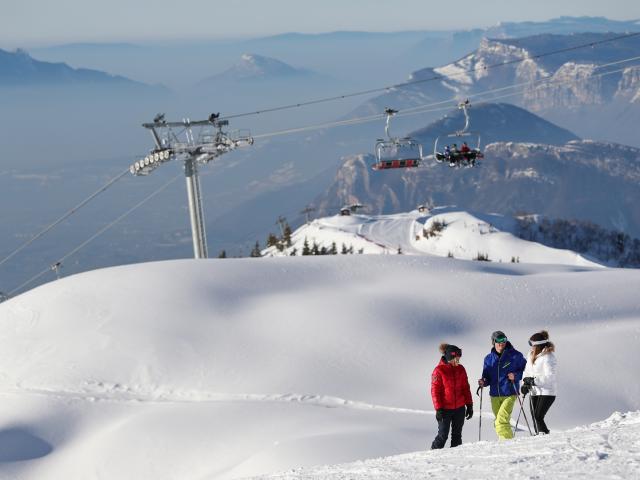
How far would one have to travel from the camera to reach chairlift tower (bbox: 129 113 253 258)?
114ft

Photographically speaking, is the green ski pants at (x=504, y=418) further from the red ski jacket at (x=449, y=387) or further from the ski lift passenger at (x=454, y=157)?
the ski lift passenger at (x=454, y=157)

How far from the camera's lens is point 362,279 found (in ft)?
88.2

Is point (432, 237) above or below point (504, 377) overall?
below

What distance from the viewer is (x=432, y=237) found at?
455 feet

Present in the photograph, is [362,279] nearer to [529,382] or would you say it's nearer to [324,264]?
[324,264]

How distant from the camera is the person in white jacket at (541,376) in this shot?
41.0ft

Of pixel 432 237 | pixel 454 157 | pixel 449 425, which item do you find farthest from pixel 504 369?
pixel 432 237

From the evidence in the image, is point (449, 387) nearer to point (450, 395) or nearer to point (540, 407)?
point (450, 395)

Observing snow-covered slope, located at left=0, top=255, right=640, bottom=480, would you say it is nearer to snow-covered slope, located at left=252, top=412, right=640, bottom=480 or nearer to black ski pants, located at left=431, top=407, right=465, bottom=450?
black ski pants, located at left=431, top=407, right=465, bottom=450

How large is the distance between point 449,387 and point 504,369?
3.24ft

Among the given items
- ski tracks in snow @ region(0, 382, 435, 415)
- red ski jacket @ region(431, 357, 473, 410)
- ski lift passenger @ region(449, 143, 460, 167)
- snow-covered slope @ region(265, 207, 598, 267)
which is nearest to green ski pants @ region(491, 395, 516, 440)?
red ski jacket @ region(431, 357, 473, 410)

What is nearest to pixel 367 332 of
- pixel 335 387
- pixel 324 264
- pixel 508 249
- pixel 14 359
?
pixel 335 387

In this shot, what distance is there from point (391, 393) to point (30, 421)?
8.17 meters

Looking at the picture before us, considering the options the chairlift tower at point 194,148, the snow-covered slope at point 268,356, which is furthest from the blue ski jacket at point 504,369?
the chairlift tower at point 194,148
